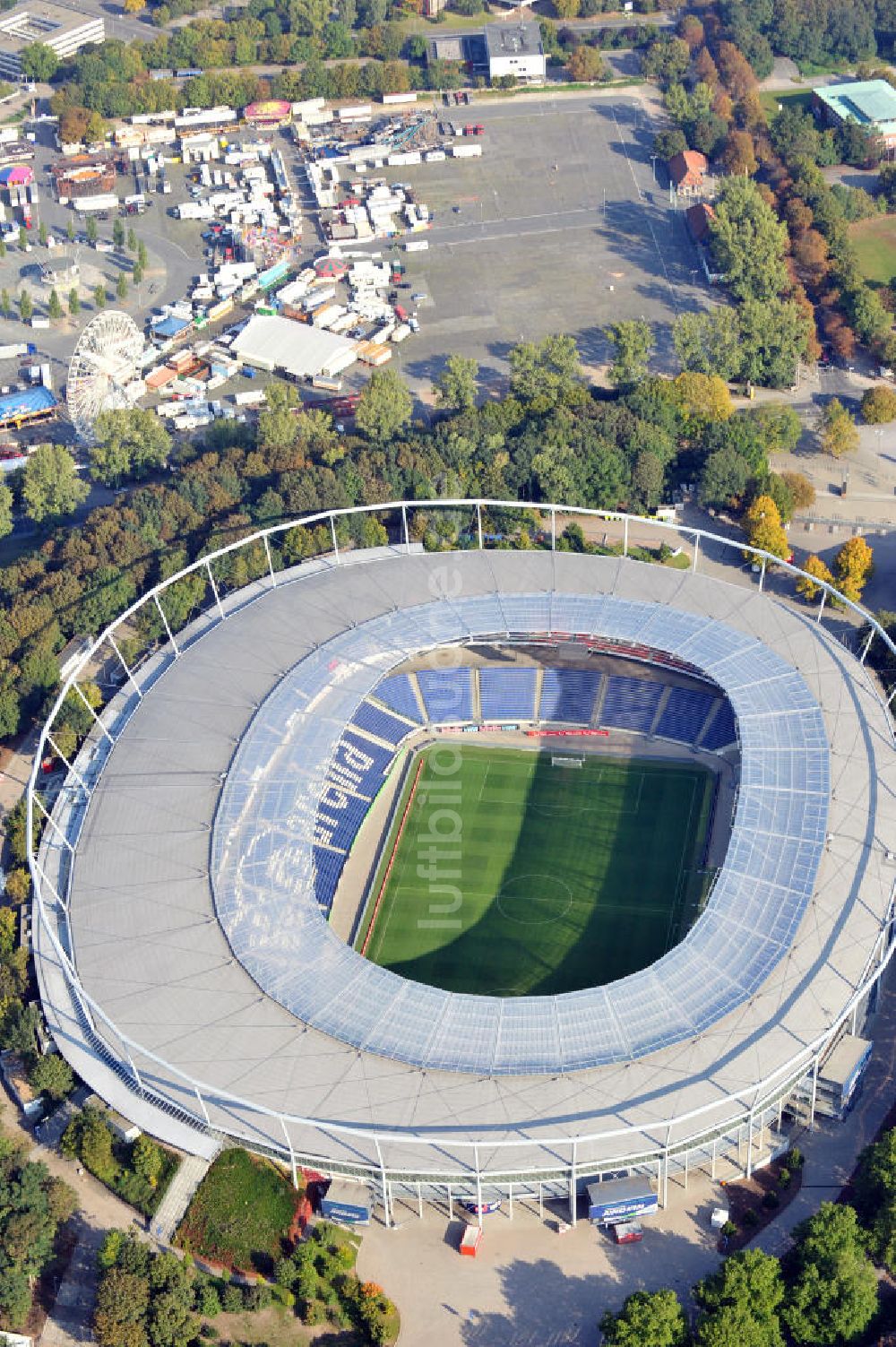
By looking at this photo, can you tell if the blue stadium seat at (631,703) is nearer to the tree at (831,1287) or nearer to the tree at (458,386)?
the tree at (458,386)

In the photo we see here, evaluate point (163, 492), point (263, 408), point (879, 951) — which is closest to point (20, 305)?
point (263, 408)

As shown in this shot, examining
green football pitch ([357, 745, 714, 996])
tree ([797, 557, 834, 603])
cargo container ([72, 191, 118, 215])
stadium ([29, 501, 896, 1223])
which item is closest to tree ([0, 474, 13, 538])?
stadium ([29, 501, 896, 1223])

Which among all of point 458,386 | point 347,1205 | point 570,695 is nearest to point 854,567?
point 570,695

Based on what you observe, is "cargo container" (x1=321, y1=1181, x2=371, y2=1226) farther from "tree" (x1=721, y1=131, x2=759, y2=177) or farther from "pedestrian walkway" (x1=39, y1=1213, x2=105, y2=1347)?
"tree" (x1=721, y1=131, x2=759, y2=177)

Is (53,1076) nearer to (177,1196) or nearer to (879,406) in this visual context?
(177,1196)

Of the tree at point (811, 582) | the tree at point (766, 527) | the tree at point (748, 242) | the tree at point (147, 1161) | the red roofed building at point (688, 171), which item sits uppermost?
the red roofed building at point (688, 171)

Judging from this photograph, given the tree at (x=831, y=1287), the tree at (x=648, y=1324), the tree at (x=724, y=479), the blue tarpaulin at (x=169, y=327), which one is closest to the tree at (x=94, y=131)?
the blue tarpaulin at (x=169, y=327)
